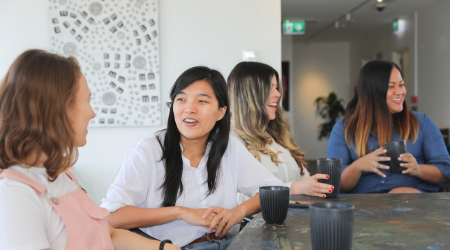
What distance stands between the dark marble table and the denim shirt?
23.7 inches

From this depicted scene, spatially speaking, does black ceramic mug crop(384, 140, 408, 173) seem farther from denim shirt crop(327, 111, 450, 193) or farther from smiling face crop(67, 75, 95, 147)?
smiling face crop(67, 75, 95, 147)

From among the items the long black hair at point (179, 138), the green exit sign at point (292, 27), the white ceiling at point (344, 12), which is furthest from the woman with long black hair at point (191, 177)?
the green exit sign at point (292, 27)

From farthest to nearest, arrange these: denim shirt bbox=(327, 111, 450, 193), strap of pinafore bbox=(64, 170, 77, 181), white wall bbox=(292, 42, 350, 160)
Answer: white wall bbox=(292, 42, 350, 160)
denim shirt bbox=(327, 111, 450, 193)
strap of pinafore bbox=(64, 170, 77, 181)

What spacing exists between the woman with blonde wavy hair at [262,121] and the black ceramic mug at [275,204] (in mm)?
946

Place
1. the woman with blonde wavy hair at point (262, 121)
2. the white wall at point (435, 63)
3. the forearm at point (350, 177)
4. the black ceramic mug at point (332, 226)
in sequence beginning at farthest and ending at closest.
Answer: the white wall at point (435, 63) → the woman with blonde wavy hair at point (262, 121) → the forearm at point (350, 177) → the black ceramic mug at point (332, 226)

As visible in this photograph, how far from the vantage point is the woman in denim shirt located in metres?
2.03

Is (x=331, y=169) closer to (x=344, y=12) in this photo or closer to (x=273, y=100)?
(x=273, y=100)

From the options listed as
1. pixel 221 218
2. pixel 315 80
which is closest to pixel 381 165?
pixel 221 218

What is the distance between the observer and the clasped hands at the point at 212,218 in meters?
1.34

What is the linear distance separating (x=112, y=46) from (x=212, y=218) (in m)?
2.64

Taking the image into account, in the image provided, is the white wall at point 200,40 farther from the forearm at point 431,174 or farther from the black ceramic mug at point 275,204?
the black ceramic mug at point 275,204

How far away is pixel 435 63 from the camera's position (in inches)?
233

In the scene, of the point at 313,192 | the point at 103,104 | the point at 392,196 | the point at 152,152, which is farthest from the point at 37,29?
the point at 392,196

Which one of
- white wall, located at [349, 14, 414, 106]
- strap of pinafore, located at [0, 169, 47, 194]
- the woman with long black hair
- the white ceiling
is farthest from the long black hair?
white wall, located at [349, 14, 414, 106]
